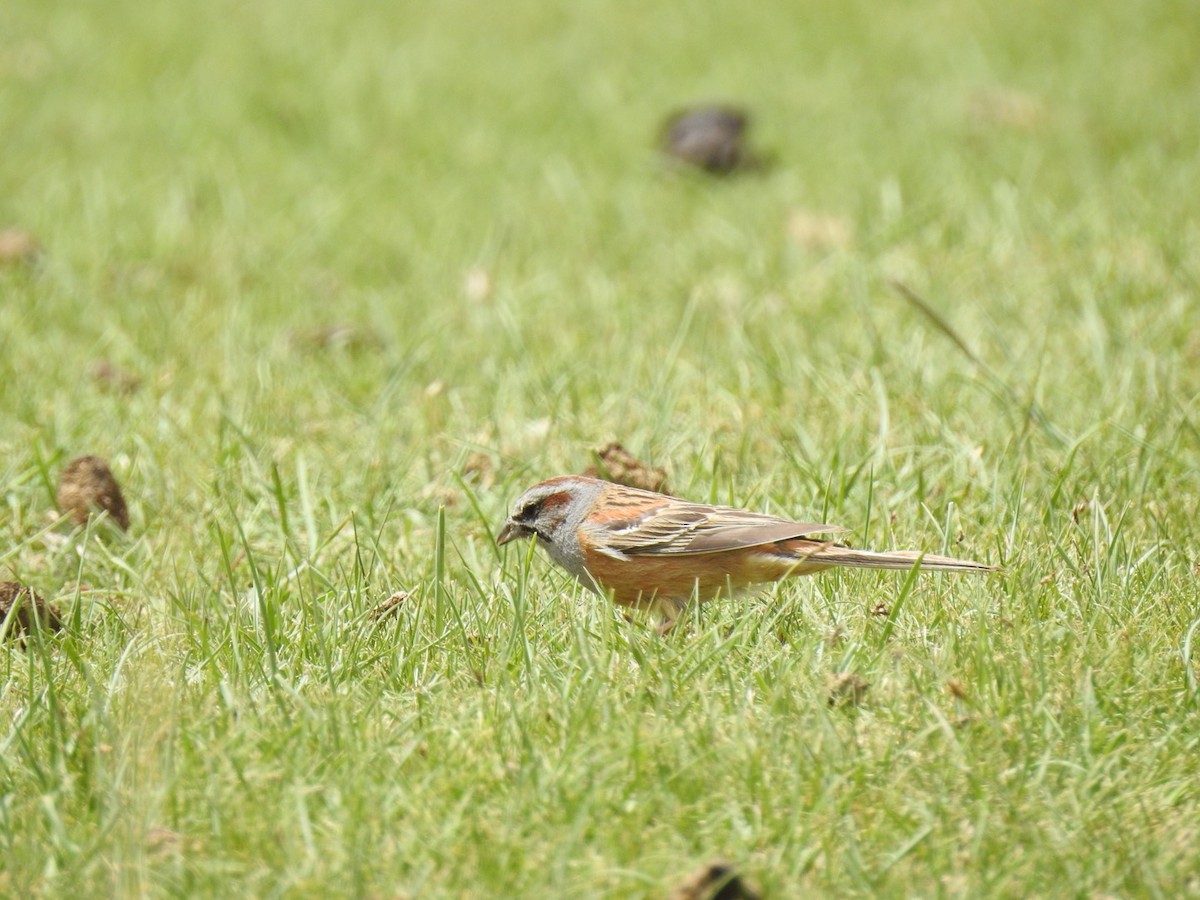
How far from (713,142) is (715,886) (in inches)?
255

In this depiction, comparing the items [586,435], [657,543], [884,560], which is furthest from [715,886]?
[586,435]

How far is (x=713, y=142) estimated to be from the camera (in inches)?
342

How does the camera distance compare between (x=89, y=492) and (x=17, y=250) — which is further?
(x=17, y=250)

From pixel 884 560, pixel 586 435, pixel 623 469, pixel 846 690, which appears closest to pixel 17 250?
pixel 586 435

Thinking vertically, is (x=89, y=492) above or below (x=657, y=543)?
above

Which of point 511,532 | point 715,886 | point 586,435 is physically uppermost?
point 715,886

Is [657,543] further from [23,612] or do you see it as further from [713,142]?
[713,142]

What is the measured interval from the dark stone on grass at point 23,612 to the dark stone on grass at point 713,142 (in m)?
5.53

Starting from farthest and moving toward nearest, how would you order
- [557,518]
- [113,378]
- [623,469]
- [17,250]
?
1. [17,250]
2. [113,378]
3. [623,469]
4. [557,518]

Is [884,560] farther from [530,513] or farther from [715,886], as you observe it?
[715,886]

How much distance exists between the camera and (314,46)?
10438 mm

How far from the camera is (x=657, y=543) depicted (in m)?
4.34

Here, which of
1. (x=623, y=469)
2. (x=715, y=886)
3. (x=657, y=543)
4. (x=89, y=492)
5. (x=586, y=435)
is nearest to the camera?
(x=715, y=886)

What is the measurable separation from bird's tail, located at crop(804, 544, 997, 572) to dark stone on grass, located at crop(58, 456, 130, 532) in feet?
7.88
